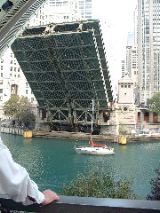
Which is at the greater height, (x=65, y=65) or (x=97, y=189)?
(x=65, y=65)

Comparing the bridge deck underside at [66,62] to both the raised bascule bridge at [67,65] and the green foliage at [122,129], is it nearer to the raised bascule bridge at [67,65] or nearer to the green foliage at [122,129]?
the raised bascule bridge at [67,65]

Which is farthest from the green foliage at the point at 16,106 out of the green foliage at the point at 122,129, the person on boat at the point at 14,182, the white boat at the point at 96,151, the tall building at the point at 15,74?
the person on boat at the point at 14,182

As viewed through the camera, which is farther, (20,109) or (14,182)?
(20,109)

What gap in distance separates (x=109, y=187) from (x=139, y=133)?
31194 mm

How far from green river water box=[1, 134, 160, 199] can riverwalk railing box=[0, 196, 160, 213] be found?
1252cm

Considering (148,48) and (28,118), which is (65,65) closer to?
(28,118)

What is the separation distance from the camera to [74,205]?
1412 millimetres

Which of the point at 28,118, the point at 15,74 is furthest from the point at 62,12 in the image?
the point at 28,118

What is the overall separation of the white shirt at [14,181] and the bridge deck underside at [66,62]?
25565 millimetres

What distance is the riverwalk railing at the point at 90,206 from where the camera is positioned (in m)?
1.38

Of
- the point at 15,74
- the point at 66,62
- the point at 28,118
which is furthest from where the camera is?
the point at 15,74

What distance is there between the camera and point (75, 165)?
22.2 m

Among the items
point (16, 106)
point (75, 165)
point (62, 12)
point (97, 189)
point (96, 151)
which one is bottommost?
point (75, 165)

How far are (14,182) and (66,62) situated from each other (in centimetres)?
2884
